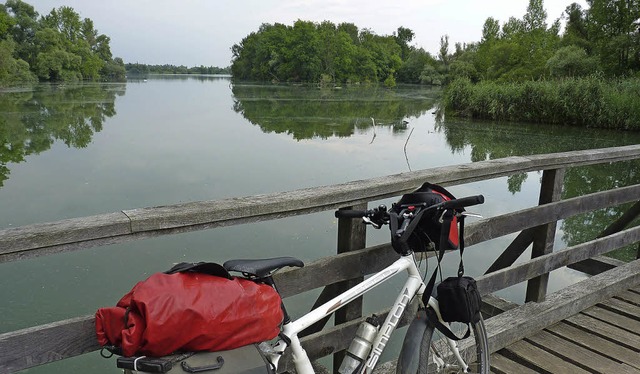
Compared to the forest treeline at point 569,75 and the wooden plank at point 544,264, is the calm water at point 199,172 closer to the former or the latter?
the forest treeline at point 569,75

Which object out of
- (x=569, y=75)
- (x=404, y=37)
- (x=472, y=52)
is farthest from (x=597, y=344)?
(x=404, y=37)

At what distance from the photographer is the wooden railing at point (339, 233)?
1.27 m

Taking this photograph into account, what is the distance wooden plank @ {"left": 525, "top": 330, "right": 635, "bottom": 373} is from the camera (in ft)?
7.97

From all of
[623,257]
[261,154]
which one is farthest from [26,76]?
[623,257]

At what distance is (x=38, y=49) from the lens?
2307 inches

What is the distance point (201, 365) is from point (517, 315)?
7.02ft

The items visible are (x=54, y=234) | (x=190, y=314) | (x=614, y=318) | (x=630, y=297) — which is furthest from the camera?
(x=630, y=297)

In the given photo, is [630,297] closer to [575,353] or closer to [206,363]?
[575,353]

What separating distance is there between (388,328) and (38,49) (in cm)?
6824

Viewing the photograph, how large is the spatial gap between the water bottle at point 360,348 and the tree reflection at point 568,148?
5987 millimetres

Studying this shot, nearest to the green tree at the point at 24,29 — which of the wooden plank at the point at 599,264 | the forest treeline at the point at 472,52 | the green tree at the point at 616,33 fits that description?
the forest treeline at the point at 472,52

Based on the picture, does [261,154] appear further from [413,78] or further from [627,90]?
[413,78]

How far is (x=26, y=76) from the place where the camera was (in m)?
50.9

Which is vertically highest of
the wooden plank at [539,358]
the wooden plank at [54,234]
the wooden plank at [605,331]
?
the wooden plank at [54,234]
